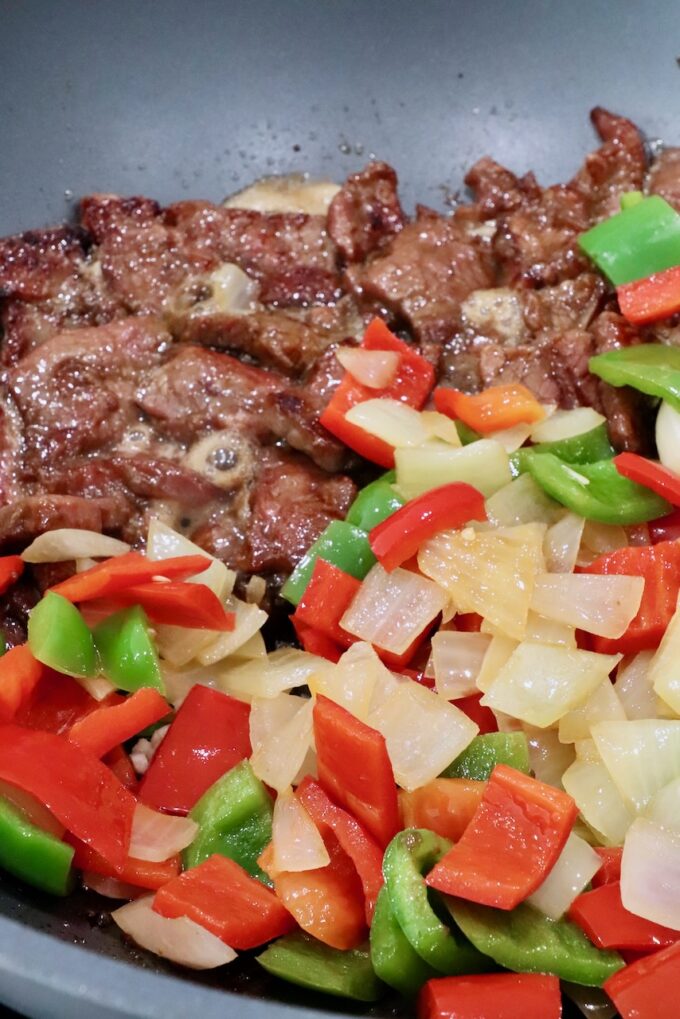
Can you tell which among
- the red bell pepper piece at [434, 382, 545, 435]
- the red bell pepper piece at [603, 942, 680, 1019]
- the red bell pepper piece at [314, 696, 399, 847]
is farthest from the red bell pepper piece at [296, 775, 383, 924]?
the red bell pepper piece at [434, 382, 545, 435]

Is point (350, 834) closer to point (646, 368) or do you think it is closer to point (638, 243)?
point (646, 368)

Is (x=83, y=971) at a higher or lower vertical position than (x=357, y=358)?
lower

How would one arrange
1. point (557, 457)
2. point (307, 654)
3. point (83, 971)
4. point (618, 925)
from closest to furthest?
point (83, 971) → point (618, 925) → point (307, 654) → point (557, 457)

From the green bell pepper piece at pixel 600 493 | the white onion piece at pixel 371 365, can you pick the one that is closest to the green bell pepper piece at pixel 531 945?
the green bell pepper piece at pixel 600 493

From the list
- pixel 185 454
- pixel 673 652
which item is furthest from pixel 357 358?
pixel 673 652

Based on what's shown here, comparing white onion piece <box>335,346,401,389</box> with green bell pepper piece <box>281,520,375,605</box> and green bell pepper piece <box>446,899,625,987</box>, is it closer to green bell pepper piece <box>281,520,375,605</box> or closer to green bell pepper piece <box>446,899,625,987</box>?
green bell pepper piece <box>281,520,375,605</box>

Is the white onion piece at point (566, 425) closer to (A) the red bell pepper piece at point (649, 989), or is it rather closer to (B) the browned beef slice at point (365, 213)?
(B) the browned beef slice at point (365, 213)

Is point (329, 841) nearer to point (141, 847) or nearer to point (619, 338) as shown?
point (141, 847)
